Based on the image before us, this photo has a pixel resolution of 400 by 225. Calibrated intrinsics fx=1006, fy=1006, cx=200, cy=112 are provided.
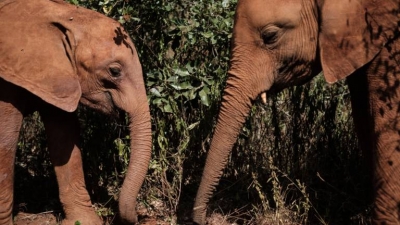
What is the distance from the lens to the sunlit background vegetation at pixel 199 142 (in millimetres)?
8297

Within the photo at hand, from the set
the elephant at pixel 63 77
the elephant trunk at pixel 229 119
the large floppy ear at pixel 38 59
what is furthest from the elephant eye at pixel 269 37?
the large floppy ear at pixel 38 59

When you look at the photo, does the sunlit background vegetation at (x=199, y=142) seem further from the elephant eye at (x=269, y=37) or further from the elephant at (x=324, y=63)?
the elephant eye at (x=269, y=37)

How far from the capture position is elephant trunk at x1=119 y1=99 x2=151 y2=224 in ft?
24.9

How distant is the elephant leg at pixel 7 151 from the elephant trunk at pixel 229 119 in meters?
1.58

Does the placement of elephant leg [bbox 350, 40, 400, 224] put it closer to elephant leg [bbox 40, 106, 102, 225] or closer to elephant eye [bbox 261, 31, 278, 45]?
elephant eye [bbox 261, 31, 278, 45]

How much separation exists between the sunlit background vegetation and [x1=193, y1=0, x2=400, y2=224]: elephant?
109 cm

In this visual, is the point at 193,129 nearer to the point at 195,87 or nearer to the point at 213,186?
the point at 195,87

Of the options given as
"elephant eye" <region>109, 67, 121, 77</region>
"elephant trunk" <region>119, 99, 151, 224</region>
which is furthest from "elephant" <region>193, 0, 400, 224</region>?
"elephant eye" <region>109, 67, 121, 77</region>

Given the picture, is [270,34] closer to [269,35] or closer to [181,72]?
[269,35]

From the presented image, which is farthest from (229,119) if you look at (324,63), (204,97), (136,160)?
(204,97)

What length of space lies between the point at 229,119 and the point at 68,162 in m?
1.58

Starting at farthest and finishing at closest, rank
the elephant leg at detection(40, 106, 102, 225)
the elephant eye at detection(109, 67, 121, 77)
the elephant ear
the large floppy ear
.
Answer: the elephant leg at detection(40, 106, 102, 225)
the elephant eye at detection(109, 67, 121, 77)
the large floppy ear
the elephant ear

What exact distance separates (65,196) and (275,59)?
2142 mm

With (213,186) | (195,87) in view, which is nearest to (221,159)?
(213,186)
